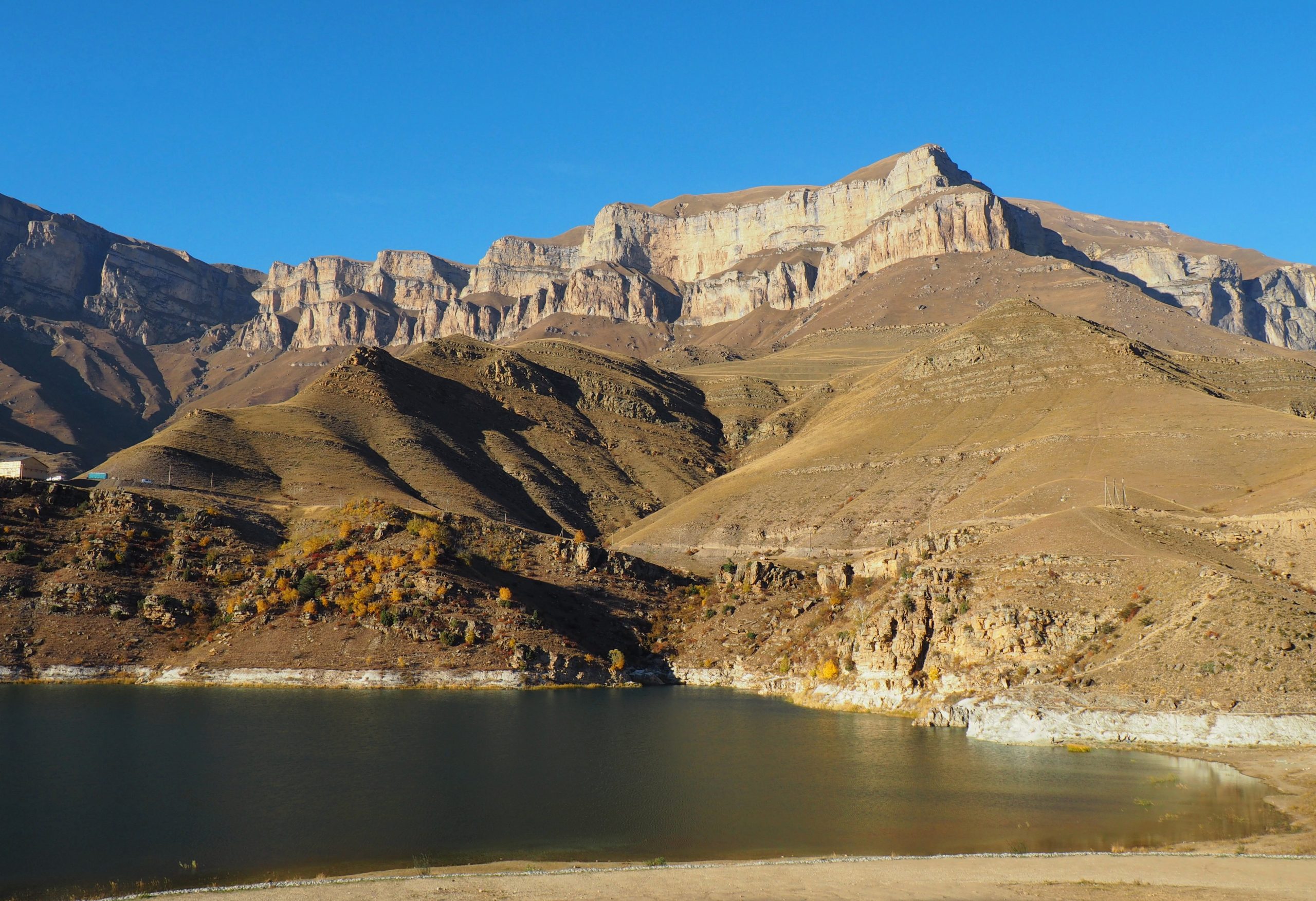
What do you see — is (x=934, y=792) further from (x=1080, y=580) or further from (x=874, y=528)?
(x=874, y=528)

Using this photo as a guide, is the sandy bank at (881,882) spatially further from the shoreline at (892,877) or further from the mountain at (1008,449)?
the mountain at (1008,449)

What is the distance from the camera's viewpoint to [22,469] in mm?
110375

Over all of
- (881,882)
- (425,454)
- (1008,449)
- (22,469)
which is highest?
(1008,449)

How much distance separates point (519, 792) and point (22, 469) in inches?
3481

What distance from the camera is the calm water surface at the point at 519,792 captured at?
3772 cm

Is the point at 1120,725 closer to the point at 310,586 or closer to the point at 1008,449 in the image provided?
the point at 310,586

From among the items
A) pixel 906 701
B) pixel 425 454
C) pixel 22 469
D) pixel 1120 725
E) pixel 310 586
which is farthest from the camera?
pixel 425 454

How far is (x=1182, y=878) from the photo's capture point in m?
32.1

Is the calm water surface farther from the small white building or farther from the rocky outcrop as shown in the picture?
the small white building

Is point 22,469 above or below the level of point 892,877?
above

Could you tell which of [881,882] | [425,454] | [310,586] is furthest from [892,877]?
[425,454]

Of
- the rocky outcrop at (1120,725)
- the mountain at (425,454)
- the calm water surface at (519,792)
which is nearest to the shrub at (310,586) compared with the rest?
the calm water surface at (519,792)

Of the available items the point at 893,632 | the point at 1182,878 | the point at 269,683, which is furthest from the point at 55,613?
the point at 1182,878

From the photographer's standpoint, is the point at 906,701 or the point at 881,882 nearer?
the point at 881,882
